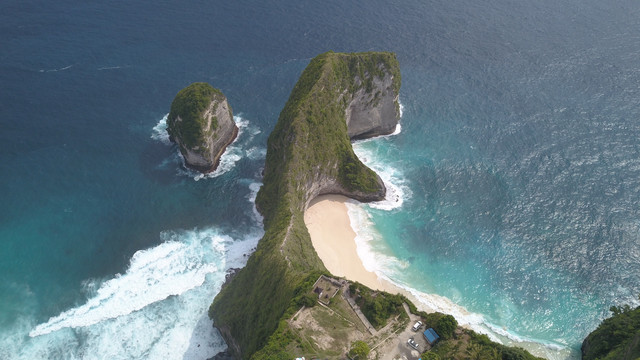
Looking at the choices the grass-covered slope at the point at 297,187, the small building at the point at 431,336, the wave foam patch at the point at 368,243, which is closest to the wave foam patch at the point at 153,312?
the grass-covered slope at the point at 297,187

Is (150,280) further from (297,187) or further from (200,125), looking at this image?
(200,125)

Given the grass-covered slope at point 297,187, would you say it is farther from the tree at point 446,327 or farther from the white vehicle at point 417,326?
the tree at point 446,327

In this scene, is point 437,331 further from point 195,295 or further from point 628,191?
point 628,191

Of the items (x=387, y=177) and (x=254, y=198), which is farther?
(x=387, y=177)

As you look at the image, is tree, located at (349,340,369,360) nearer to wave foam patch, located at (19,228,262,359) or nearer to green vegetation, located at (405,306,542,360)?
green vegetation, located at (405,306,542,360)

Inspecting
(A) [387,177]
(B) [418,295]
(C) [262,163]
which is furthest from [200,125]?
(B) [418,295]

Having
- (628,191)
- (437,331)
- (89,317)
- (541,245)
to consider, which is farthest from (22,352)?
(628,191)
